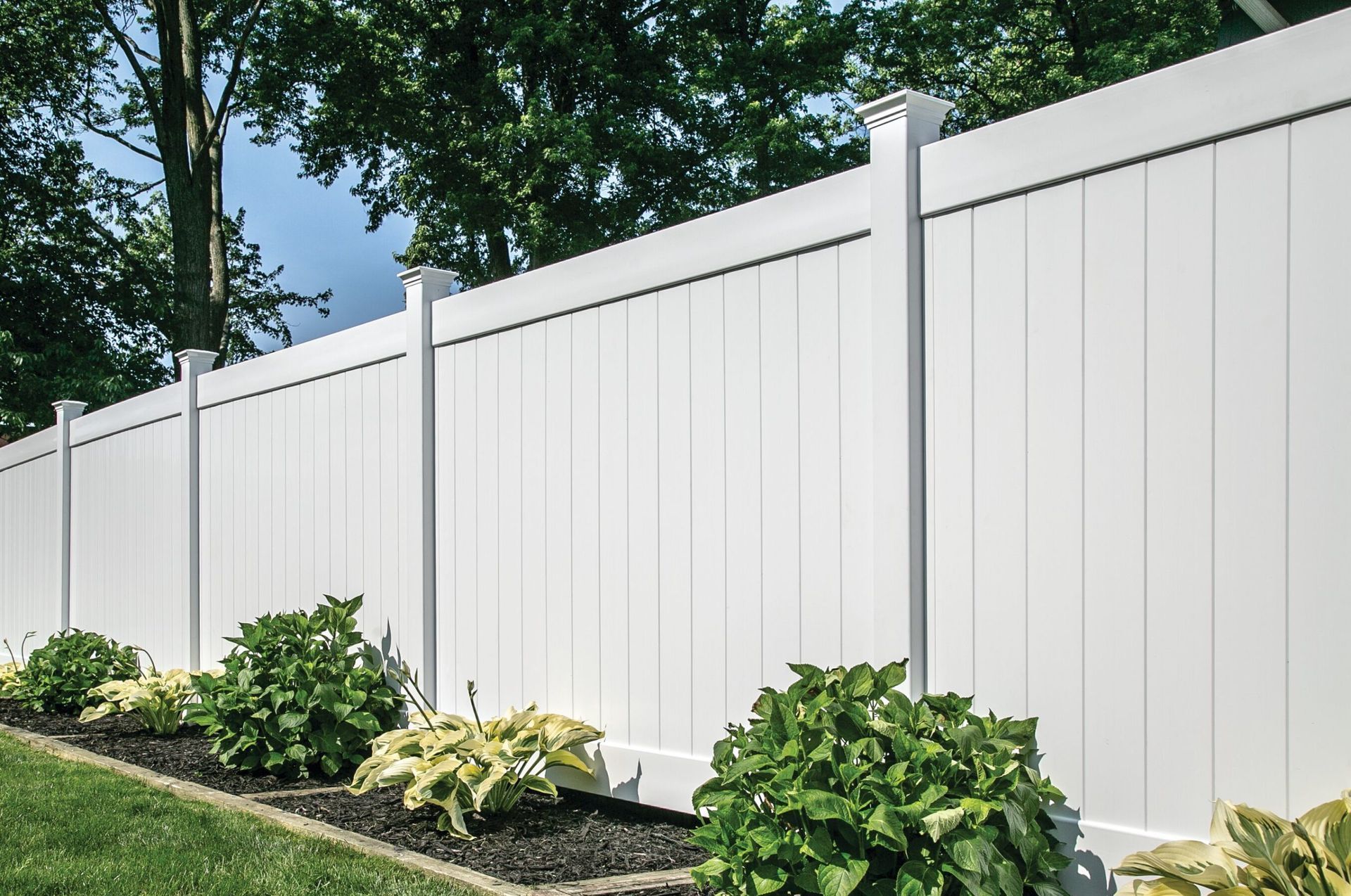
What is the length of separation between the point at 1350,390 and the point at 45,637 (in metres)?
9.99

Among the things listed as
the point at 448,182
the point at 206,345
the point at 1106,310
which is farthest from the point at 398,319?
the point at 448,182

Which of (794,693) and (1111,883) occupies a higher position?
(794,693)

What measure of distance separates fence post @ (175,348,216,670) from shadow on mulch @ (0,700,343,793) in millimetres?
634

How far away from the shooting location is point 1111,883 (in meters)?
2.81

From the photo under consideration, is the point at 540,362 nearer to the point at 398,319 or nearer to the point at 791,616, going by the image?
the point at 398,319

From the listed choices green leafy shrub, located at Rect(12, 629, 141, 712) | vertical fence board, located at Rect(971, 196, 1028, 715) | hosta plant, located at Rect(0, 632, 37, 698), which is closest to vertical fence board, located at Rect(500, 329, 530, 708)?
vertical fence board, located at Rect(971, 196, 1028, 715)

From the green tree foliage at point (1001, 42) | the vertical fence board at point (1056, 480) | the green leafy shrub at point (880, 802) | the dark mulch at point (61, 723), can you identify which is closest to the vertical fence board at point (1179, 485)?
the vertical fence board at point (1056, 480)

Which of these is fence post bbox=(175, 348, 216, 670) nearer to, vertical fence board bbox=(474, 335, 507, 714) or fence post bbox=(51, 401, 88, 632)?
fence post bbox=(51, 401, 88, 632)

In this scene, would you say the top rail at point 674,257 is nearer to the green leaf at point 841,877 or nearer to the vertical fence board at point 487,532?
the vertical fence board at point 487,532

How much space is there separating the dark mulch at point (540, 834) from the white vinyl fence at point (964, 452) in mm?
125

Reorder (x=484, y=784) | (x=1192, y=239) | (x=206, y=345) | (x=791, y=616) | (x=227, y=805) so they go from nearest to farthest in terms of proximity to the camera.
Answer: (x=1192, y=239) → (x=791, y=616) → (x=484, y=784) → (x=227, y=805) → (x=206, y=345)

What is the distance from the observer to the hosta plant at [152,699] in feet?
21.4

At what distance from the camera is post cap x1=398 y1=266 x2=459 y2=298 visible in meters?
5.38

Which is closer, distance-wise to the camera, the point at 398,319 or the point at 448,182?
the point at 398,319
